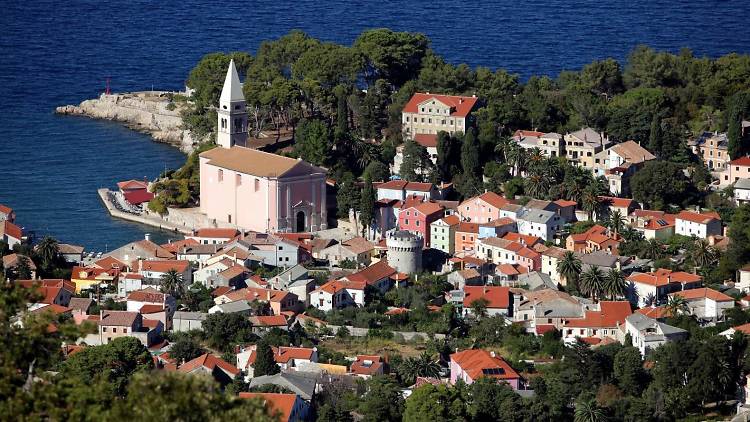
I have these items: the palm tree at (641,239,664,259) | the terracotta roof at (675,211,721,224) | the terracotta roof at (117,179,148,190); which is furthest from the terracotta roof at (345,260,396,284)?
the terracotta roof at (117,179,148,190)

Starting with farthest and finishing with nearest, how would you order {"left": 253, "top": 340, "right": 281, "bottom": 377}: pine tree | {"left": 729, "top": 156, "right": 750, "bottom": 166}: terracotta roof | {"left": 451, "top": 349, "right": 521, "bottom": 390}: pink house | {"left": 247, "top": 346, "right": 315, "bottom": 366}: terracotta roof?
{"left": 729, "top": 156, "right": 750, "bottom": 166}: terracotta roof → {"left": 247, "top": 346, "right": 315, "bottom": 366}: terracotta roof → {"left": 253, "top": 340, "right": 281, "bottom": 377}: pine tree → {"left": 451, "top": 349, "right": 521, "bottom": 390}: pink house

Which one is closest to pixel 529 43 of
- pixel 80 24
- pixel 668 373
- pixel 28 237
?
pixel 80 24

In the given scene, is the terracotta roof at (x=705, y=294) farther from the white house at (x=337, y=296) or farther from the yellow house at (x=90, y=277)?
the yellow house at (x=90, y=277)

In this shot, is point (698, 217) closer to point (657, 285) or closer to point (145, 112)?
point (657, 285)

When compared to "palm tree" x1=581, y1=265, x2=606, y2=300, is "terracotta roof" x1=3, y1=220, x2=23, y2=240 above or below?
below

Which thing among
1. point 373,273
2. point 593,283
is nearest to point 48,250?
point 373,273

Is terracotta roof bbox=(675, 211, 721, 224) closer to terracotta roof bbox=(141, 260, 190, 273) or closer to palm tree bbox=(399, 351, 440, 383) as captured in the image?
palm tree bbox=(399, 351, 440, 383)

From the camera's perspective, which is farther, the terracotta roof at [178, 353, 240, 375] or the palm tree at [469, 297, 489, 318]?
the palm tree at [469, 297, 489, 318]
